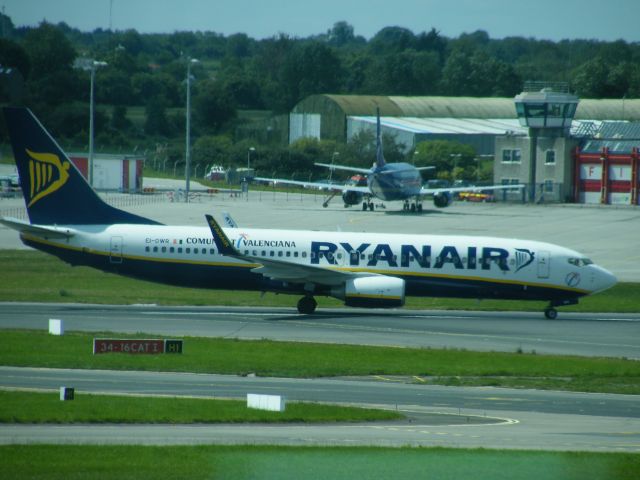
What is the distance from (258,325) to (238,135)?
12924 centimetres

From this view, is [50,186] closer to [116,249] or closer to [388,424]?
[116,249]

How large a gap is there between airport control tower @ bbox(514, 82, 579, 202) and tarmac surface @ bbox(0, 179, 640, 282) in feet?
23.8

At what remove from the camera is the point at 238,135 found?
174125 mm

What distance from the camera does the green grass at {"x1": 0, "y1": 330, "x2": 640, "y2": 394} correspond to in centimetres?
3509

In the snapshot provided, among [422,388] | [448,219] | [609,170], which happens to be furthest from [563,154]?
[422,388]

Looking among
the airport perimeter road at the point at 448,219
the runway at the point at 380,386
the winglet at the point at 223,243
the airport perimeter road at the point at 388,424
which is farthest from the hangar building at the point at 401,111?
the airport perimeter road at the point at 388,424

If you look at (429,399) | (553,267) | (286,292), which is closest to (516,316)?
(553,267)

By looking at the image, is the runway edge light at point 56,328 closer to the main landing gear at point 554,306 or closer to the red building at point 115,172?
the main landing gear at point 554,306

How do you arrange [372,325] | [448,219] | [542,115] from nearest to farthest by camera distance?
[372,325], [448,219], [542,115]

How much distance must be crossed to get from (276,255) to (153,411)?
77.8ft

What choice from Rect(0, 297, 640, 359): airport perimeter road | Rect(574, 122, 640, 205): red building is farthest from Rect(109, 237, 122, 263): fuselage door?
Rect(574, 122, 640, 205): red building

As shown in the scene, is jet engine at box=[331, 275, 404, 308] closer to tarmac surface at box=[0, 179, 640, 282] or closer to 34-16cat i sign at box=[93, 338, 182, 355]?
34-16cat i sign at box=[93, 338, 182, 355]

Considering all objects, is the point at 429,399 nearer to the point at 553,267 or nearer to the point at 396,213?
the point at 553,267

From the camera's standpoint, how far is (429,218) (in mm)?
102438
